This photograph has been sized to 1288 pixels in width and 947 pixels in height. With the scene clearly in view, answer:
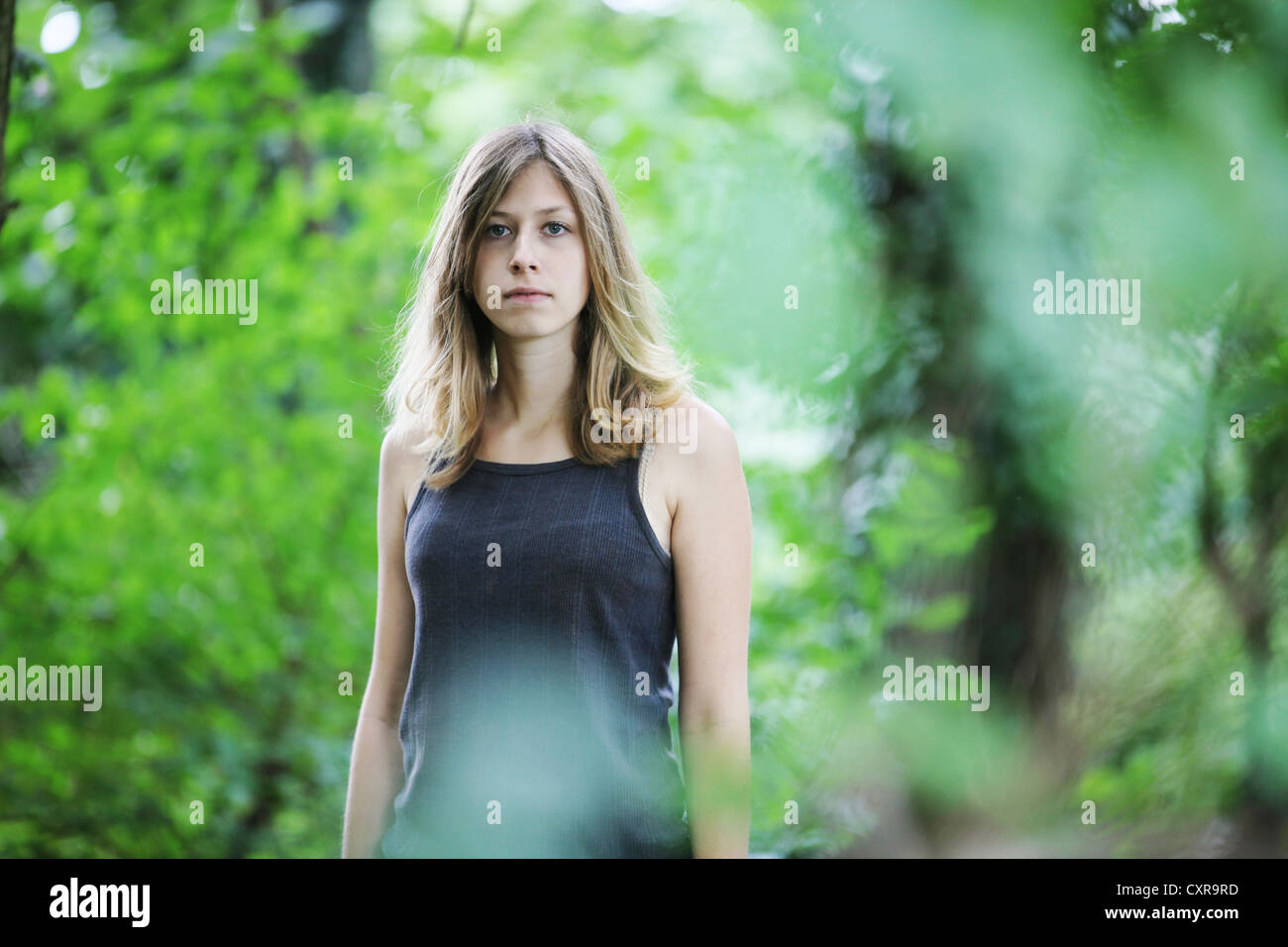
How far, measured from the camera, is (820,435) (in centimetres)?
273

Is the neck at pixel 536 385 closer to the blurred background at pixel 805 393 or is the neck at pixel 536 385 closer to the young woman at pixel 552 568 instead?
the young woman at pixel 552 568

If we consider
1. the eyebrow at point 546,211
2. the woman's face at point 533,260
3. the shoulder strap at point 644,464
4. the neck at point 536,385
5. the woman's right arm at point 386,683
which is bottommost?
the woman's right arm at point 386,683

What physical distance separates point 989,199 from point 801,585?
3.37 feet

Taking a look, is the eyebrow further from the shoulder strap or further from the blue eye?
the shoulder strap

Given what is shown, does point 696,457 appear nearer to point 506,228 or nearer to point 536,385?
point 536,385

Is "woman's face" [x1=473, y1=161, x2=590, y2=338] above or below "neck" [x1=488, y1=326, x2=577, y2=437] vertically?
above

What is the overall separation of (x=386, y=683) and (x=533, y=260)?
2.13ft

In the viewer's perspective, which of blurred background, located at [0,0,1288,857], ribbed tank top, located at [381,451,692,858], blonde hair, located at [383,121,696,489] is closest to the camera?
ribbed tank top, located at [381,451,692,858]

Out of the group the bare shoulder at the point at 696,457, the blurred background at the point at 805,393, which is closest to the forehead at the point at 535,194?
the bare shoulder at the point at 696,457

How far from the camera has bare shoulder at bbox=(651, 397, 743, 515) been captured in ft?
4.62

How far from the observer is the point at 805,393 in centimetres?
259

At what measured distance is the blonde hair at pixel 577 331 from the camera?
4.80ft

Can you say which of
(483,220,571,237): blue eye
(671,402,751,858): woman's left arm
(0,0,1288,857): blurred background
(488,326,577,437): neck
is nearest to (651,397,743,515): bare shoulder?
(671,402,751,858): woman's left arm

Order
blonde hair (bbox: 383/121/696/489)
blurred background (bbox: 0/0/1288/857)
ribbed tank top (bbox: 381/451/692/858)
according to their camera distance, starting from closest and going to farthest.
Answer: ribbed tank top (bbox: 381/451/692/858)
blonde hair (bbox: 383/121/696/489)
blurred background (bbox: 0/0/1288/857)
